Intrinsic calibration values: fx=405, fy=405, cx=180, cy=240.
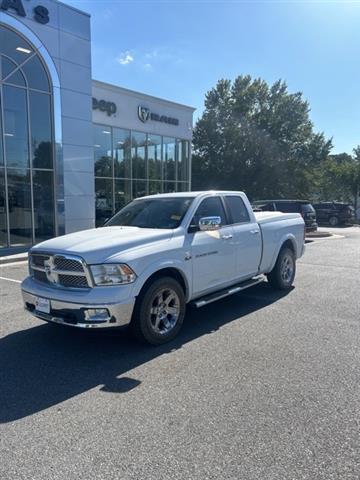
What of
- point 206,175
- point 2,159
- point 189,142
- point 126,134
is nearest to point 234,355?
point 2,159

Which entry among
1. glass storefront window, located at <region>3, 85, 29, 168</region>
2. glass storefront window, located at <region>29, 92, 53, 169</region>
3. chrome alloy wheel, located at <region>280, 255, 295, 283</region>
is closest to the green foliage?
glass storefront window, located at <region>29, 92, 53, 169</region>

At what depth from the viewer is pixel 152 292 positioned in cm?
477

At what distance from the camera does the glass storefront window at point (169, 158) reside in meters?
22.4

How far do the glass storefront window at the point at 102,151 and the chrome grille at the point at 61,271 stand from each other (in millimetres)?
14150

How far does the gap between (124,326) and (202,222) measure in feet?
5.71

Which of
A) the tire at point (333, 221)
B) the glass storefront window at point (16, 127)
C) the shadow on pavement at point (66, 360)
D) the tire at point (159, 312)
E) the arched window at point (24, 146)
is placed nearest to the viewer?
the shadow on pavement at point (66, 360)

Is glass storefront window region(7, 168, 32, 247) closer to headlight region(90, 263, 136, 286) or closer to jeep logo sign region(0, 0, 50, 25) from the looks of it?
jeep logo sign region(0, 0, 50, 25)

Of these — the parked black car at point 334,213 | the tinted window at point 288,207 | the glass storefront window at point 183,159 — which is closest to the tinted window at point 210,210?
the tinted window at point 288,207

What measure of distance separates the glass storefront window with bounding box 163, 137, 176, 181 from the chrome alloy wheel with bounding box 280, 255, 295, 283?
1522cm

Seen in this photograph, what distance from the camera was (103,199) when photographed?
18938 mm

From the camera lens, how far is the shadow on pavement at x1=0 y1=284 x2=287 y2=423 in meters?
3.77

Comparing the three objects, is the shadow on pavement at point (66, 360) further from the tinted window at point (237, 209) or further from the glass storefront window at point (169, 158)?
the glass storefront window at point (169, 158)

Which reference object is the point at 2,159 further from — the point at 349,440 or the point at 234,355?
the point at 349,440

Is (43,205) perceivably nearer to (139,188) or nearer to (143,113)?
(139,188)
